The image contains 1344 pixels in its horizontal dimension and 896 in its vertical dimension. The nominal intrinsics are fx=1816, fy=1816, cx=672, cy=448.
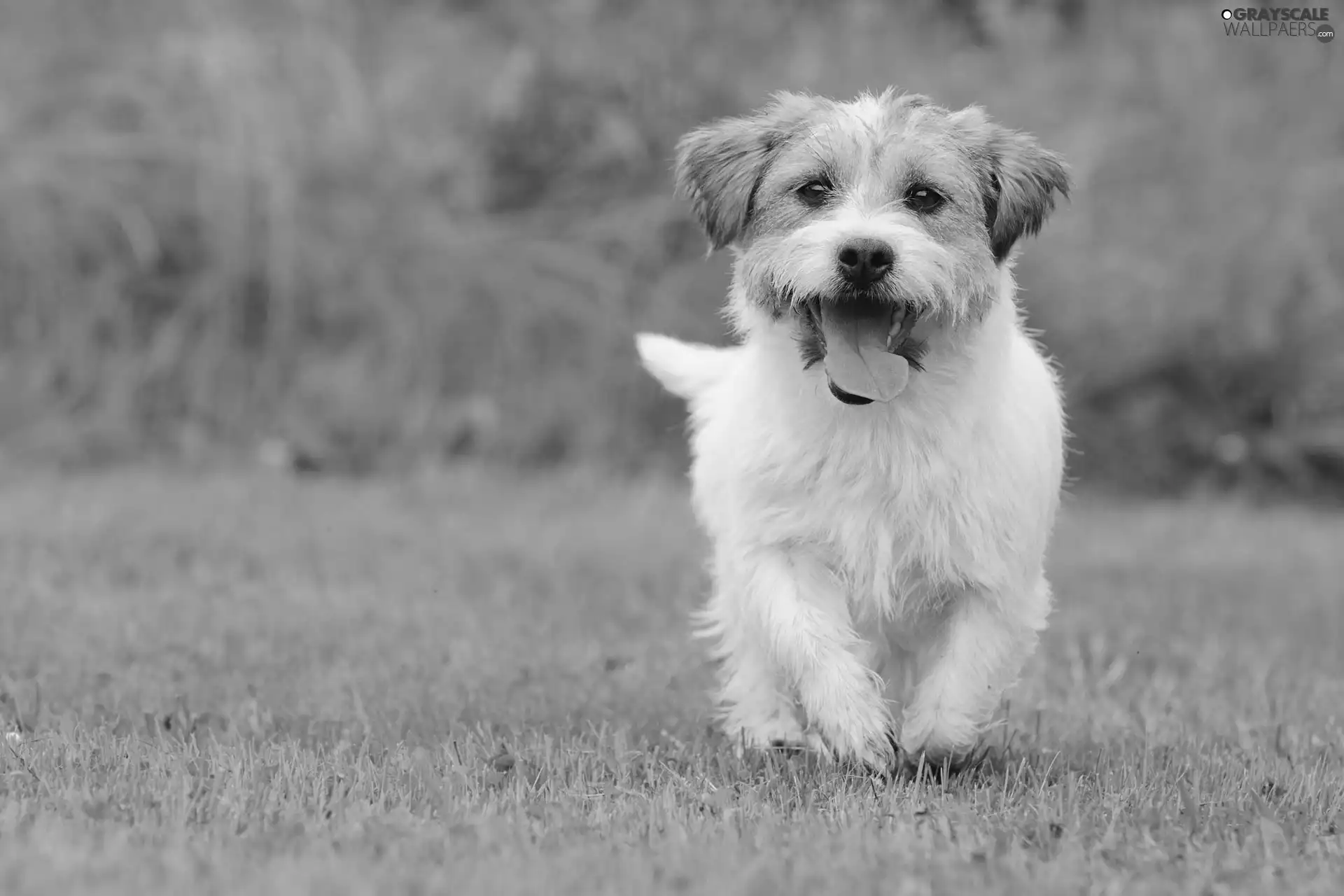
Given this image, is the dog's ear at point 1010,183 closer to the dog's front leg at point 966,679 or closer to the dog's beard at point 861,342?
the dog's beard at point 861,342

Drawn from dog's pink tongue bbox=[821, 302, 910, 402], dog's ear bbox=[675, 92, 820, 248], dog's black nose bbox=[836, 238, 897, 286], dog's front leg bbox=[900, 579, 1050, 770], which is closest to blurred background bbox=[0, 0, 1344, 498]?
dog's ear bbox=[675, 92, 820, 248]

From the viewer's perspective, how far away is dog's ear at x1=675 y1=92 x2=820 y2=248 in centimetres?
471

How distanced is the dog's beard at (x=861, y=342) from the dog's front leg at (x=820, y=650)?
489mm

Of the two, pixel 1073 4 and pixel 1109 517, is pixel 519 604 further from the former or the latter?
pixel 1073 4

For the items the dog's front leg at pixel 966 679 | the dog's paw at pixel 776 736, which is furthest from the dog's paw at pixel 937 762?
the dog's paw at pixel 776 736

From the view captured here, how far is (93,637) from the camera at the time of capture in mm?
5883

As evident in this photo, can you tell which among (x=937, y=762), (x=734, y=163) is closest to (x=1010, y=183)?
(x=734, y=163)

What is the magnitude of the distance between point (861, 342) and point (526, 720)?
4.73ft

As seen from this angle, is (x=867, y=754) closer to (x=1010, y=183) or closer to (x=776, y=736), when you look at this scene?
(x=776, y=736)

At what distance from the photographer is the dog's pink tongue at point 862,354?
429cm

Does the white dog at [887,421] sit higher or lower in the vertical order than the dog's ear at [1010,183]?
lower

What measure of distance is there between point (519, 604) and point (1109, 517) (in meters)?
4.47

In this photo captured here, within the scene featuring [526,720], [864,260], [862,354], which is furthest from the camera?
[526,720]

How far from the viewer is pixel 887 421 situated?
443 centimetres
